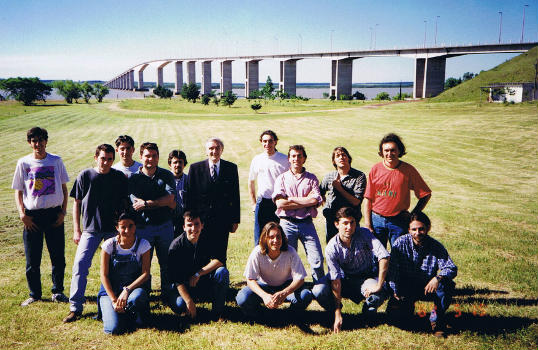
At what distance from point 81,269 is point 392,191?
3.88 metres

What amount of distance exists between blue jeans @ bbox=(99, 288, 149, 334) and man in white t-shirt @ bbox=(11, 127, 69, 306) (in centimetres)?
113

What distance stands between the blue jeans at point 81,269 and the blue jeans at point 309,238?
2.38 meters

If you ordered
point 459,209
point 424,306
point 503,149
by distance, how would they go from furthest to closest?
point 503,149 < point 459,209 < point 424,306

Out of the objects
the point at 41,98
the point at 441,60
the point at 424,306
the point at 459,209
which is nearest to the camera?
the point at 424,306

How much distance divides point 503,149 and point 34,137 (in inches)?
798

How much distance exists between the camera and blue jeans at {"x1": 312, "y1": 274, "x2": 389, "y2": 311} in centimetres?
440

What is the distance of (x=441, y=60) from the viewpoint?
6038 cm

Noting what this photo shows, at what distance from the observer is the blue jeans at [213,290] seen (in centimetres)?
455

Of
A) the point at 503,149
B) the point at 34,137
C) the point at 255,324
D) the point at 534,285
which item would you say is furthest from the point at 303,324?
the point at 503,149

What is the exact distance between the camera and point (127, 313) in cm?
435

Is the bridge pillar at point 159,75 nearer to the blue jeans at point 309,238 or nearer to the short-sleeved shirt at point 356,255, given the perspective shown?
the blue jeans at point 309,238

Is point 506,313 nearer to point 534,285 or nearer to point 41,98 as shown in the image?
point 534,285

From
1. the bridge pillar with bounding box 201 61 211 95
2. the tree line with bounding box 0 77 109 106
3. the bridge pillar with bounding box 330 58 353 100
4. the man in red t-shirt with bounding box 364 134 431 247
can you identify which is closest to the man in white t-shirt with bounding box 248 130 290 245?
Result: the man in red t-shirt with bounding box 364 134 431 247

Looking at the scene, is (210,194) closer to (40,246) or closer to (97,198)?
(97,198)
